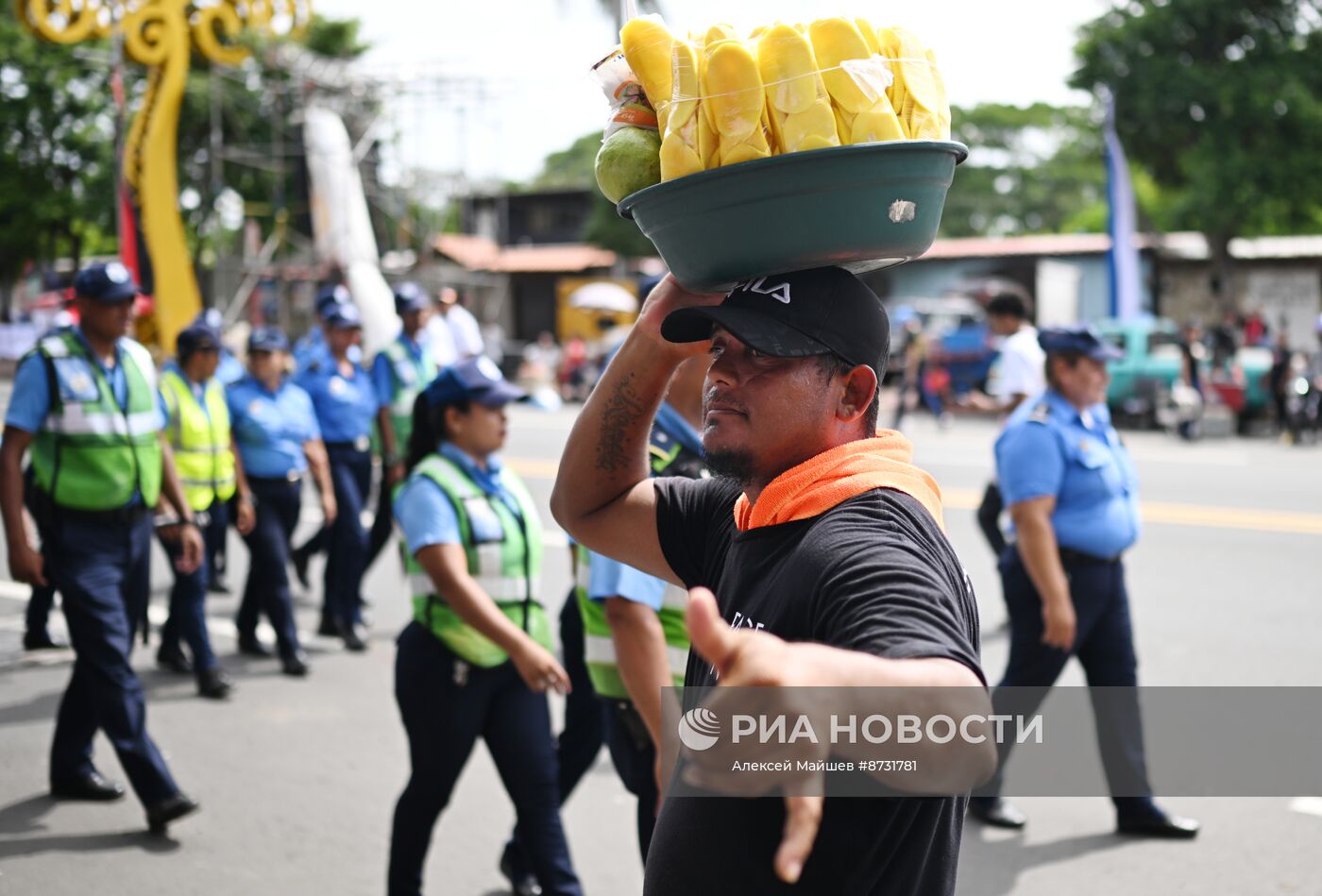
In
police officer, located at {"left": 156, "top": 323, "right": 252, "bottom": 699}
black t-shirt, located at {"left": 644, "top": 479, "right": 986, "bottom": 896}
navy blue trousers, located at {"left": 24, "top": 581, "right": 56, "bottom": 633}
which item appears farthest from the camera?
police officer, located at {"left": 156, "top": 323, "right": 252, "bottom": 699}

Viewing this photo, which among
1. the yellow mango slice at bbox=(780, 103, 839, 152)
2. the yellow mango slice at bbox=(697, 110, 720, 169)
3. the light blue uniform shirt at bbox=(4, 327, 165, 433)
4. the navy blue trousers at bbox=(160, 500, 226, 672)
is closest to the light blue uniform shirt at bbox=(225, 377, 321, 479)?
the navy blue trousers at bbox=(160, 500, 226, 672)

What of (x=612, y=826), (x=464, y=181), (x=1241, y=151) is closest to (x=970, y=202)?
(x=1241, y=151)

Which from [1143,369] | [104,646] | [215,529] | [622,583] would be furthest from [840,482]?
[1143,369]

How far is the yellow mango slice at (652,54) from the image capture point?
79.5 inches

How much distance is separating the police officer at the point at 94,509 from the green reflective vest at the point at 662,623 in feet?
6.31

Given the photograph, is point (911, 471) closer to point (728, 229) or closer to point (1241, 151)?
point (728, 229)

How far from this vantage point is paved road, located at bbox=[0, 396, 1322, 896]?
4434 millimetres

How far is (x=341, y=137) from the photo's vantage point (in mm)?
22391

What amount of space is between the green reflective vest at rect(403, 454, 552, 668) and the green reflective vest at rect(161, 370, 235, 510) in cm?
359

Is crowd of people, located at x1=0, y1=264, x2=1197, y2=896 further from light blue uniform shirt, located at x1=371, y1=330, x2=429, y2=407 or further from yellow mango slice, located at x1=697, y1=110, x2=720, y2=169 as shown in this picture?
light blue uniform shirt, located at x1=371, y1=330, x2=429, y2=407

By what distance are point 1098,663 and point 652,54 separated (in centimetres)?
370

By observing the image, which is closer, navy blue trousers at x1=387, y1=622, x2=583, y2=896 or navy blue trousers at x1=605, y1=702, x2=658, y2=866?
navy blue trousers at x1=605, y1=702, x2=658, y2=866

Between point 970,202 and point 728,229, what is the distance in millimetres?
56783

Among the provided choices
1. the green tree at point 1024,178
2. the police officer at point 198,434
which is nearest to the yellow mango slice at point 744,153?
the police officer at point 198,434
